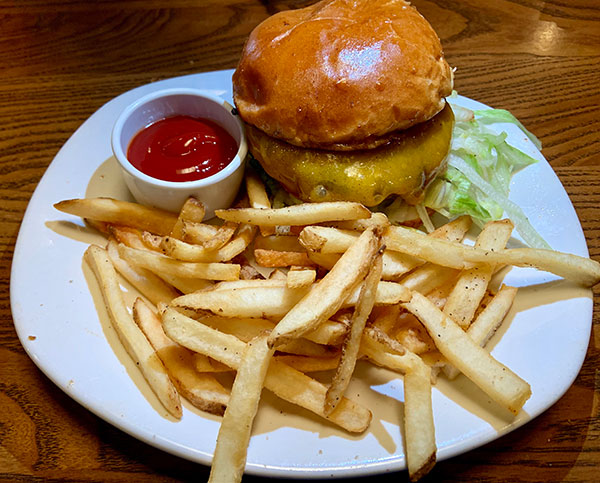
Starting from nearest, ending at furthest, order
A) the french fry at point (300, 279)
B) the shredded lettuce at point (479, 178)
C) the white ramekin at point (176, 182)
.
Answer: the french fry at point (300, 279) < the white ramekin at point (176, 182) < the shredded lettuce at point (479, 178)

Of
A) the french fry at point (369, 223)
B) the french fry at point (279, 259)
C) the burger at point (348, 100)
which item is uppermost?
the burger at point (348, 100)

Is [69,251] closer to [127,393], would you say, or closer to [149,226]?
[149,226]

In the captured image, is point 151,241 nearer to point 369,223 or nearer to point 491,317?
point 369,223

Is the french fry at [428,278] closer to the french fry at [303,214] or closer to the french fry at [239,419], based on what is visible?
the french fry at [303,214]

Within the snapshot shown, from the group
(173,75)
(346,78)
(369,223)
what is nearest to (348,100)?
(346,78)

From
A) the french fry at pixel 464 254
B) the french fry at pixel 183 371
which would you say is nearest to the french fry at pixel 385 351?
the french fry at pixel 464 254

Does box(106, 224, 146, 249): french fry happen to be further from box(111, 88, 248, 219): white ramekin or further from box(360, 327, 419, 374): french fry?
box(360, 327, 419, 374): french fry

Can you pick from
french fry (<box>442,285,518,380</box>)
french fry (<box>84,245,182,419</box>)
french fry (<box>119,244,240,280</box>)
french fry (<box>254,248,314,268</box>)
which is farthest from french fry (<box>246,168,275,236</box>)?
french fry (<box>442,285,518,380</box>)

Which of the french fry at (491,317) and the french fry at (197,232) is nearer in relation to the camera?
the french fry at (491,317)
